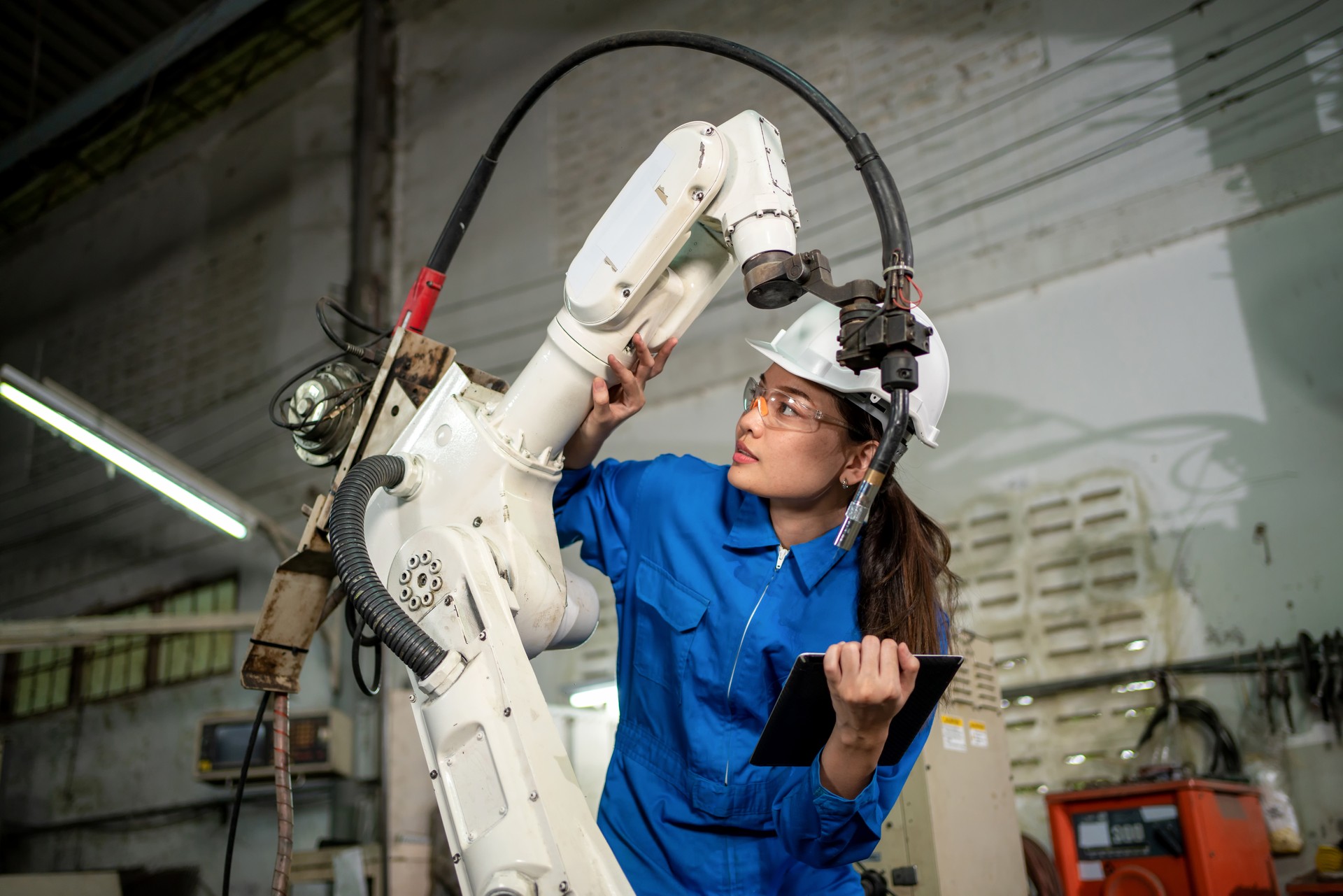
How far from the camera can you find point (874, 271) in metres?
3.98

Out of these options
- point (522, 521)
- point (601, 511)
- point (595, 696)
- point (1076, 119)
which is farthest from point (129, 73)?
point (522, 521)

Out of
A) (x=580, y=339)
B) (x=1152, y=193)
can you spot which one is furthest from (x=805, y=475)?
(x=1152, y=193)

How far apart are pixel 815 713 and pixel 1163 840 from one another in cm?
164

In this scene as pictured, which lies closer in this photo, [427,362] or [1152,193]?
[427,362]

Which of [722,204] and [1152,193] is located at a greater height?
[1152,193]

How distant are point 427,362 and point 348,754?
326 cm

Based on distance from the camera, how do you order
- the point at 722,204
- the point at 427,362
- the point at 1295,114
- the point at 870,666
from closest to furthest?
the point at 870,666, the point at 722,204, the point at 427,362, the point at 1295,114

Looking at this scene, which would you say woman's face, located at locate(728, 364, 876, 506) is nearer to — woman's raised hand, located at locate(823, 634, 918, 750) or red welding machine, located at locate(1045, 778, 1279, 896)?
woman's raised hand, located at locate(823, 634, 918, 750)

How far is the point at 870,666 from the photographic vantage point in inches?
46.4

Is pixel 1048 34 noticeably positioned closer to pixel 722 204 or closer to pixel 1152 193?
pixel 1152 193

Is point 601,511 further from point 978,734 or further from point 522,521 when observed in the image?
point 978,734

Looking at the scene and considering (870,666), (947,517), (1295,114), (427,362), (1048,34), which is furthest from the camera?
(1048,34)

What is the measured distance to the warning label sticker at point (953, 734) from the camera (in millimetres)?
2551

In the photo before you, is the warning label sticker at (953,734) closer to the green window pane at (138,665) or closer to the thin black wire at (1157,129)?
the thin black wire at (1157,129)
